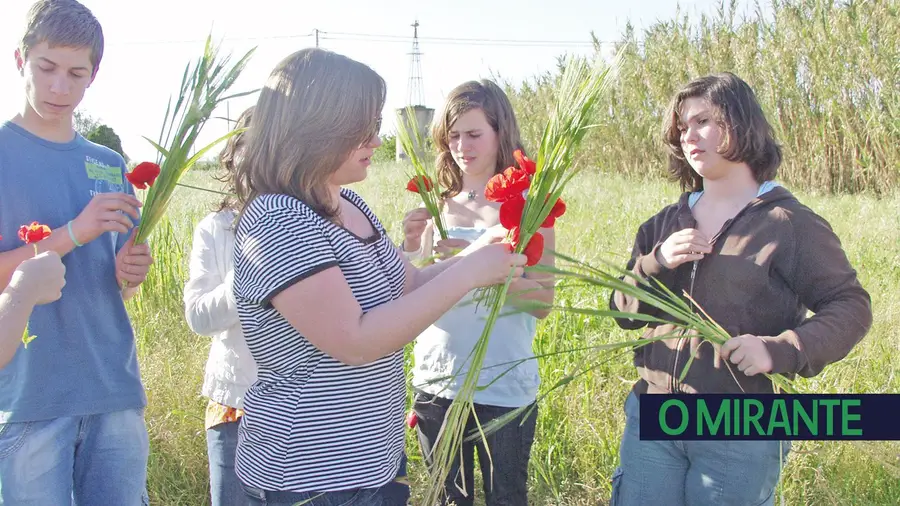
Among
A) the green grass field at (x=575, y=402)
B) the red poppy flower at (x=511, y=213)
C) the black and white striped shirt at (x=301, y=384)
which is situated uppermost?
the red poppy flower at (x=511, y=213)

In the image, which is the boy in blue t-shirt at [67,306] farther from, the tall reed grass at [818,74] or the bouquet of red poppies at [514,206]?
the tall reed grass at [818,74]

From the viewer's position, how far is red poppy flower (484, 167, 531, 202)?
1.52m

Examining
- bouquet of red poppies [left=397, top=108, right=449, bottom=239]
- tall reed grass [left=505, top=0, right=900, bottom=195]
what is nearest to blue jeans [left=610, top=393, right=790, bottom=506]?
bouquet of red poppies [left=397, top=108, right=449, bottom=239]

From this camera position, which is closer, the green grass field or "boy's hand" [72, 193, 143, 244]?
"boy's hand" [72, 193, 143, 244]

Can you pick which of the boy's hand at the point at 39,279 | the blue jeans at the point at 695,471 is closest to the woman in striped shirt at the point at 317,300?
the boy's hand at the point at 39,279

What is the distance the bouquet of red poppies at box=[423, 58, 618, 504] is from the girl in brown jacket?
0.34 metres

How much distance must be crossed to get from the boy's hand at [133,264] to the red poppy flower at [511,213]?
0.87 meters

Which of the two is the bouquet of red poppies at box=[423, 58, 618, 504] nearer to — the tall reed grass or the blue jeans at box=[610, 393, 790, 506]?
the blue jeans at box=[610, 393, 790, 506]

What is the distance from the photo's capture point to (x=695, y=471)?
1.65m

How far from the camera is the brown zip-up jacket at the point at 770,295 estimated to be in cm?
150

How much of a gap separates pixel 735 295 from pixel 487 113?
3.10ft

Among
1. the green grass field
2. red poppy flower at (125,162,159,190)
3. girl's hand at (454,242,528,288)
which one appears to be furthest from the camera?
the green grass field

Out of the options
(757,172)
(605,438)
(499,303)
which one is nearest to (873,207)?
(605,438)

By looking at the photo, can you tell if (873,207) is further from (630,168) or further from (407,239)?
(407,239)
